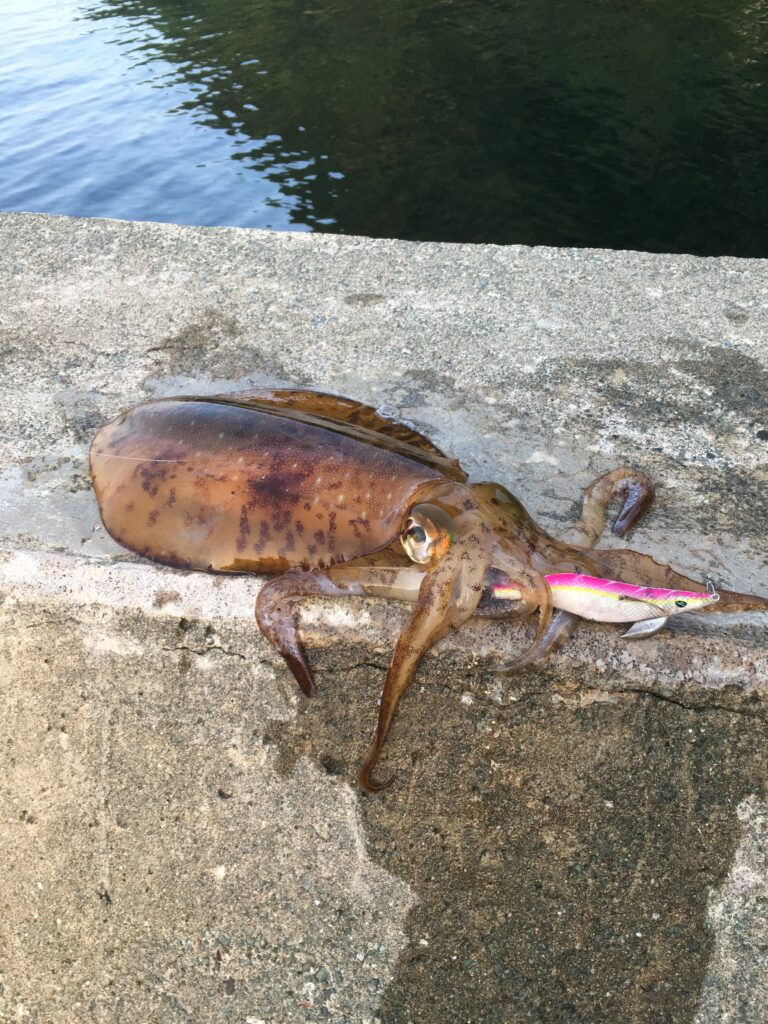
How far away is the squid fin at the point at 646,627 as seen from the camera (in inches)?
81.8

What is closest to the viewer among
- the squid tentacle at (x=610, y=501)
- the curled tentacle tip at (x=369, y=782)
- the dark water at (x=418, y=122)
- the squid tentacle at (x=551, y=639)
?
the squid tentacle at (x=551, y=639)

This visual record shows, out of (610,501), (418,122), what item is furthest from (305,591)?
(418,122)

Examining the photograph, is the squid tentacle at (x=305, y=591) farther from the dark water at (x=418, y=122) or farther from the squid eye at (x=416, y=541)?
the dark water at (x=418, y=122)

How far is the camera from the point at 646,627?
2.10 meters

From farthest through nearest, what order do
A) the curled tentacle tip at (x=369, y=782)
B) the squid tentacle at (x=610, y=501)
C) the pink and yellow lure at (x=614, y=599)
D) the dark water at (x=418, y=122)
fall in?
1. the dark water at (x=418, y=122)
2. the squid tentacle at (x=610, y=501)
3. the curled tentacle tip at (x=369, y=782)
4. the pink and yellow lure at (x=614, y=599)

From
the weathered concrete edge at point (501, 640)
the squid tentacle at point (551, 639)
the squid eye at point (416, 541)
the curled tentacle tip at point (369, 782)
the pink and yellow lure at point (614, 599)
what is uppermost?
the squid eye at point (416, 541)

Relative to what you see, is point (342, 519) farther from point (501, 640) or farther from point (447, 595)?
point (501, 640)

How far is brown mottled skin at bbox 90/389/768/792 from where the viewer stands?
6.77 feet

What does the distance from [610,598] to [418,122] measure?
407 inches

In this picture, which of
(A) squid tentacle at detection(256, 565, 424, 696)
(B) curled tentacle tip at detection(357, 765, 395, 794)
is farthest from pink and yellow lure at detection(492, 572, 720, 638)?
(B) curled tentacle tip at detection(357, 765, 395, 794)

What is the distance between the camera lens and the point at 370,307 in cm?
385

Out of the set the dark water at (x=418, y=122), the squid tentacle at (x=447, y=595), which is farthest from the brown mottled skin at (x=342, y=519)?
the dark water at (x=418, y=122)

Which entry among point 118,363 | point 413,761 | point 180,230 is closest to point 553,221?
point 180,230

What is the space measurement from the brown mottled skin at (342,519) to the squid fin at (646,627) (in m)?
0.08
